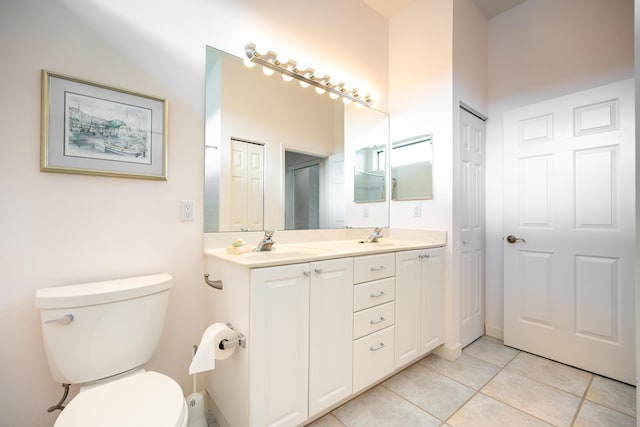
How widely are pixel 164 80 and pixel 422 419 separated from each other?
87.6 inches

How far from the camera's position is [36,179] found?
108 cm

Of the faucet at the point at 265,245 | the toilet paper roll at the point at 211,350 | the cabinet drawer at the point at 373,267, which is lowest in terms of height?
the toilet paper roll at the point at 211,350

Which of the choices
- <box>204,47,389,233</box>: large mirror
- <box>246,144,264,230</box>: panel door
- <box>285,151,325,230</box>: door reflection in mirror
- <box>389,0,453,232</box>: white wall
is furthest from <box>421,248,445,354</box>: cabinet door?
<box>246,144,264,230</box>: panel door

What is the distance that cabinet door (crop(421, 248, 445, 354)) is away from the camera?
1.86 m

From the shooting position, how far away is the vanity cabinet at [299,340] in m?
1.11

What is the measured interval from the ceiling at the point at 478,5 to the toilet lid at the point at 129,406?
297cm

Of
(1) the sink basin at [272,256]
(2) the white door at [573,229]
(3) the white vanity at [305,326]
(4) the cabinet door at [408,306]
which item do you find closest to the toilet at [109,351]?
(3) the white vanity at [305,326]

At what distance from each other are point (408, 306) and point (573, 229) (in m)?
1.39

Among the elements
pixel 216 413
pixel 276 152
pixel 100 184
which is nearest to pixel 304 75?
pixel 276 152

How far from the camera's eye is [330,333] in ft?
4.36

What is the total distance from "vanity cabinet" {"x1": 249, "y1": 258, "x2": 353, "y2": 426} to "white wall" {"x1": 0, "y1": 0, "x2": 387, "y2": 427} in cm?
55

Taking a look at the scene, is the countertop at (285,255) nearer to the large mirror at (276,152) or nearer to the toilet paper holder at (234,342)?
the large mirror at (276,152)

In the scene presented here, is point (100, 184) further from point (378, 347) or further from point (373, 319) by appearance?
point (378, 347)

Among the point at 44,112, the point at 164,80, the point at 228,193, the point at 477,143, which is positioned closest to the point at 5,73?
the point at 44,112
